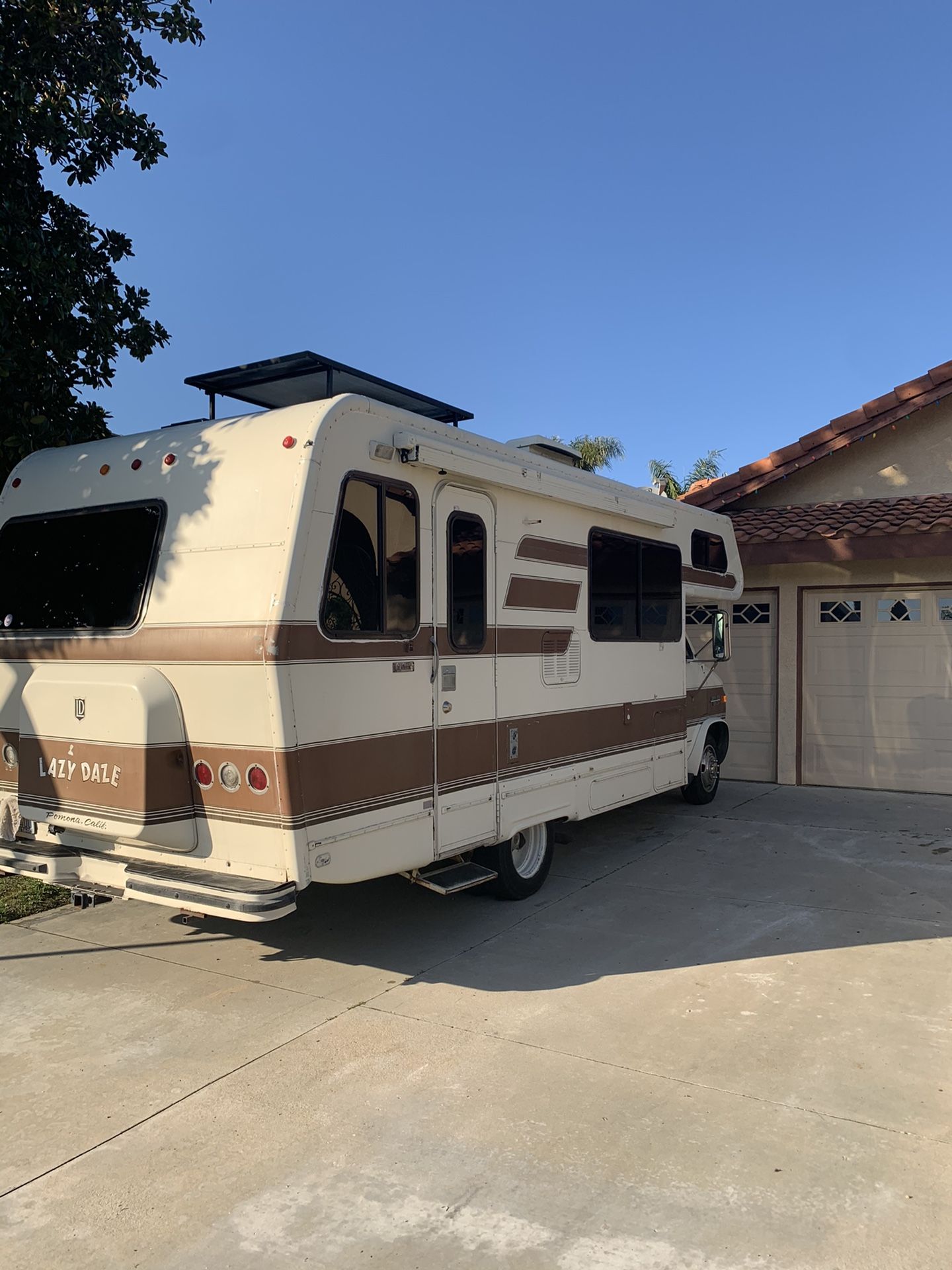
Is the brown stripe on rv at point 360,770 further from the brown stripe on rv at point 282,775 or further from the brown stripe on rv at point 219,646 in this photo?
the brown stripe on rv at point 219,646

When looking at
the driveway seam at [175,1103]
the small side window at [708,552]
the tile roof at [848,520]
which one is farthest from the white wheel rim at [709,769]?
the driveway seam at [175,1103]

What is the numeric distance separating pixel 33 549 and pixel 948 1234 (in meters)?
5.26

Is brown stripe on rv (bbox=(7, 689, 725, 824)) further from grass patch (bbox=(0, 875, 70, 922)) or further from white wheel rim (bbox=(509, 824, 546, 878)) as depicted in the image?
grass patch (bbox=(0, 875, 70, 922))

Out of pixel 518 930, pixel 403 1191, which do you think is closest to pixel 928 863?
pixel 518 930

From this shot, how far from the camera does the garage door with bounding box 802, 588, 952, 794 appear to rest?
10414 millimetres

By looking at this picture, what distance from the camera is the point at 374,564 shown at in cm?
492

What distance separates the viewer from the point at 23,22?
21.4ft

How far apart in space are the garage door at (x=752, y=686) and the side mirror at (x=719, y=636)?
1.29 m

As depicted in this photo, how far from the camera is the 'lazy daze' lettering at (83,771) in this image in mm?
4664

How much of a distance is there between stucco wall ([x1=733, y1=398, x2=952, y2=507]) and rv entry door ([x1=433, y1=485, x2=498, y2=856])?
699 cm

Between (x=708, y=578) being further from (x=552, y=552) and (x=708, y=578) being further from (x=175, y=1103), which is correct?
(x=175, y=1103)

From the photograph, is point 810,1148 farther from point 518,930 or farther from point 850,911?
point 850,911

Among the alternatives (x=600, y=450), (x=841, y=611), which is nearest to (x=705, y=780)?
(x=841, y=611)

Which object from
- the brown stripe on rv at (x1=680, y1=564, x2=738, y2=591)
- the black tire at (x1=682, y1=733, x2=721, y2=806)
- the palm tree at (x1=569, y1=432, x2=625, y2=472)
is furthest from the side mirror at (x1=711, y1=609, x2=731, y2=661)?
the palm tree at (x1=569, y1=432, x2=625, y2=472)
